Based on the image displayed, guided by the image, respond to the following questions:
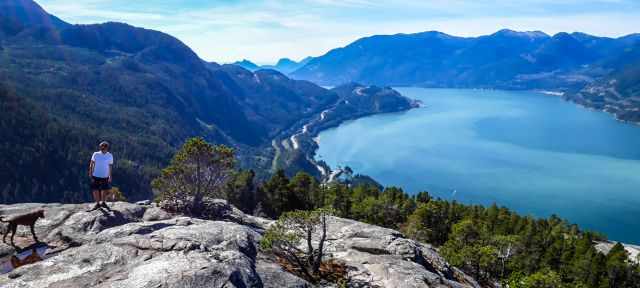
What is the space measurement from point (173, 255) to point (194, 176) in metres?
16.6

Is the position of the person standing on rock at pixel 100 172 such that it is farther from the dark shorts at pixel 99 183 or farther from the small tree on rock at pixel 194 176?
the small tree on rock at pixel 194 176

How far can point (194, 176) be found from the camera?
32625mm

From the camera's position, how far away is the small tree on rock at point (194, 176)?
3094cm

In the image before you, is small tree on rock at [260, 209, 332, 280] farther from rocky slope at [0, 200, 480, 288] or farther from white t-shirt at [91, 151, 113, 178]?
white t-shirt at [91, 151, 113, 178]

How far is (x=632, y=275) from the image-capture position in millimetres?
68938

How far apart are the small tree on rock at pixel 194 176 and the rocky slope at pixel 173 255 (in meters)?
2.80

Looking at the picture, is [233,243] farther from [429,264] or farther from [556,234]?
[556,234]

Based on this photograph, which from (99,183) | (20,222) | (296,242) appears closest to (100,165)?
(99,183)

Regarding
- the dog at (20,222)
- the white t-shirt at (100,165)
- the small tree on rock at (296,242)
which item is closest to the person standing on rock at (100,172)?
the white t-shirt at (100,165)

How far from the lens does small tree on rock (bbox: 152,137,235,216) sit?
30.9 m

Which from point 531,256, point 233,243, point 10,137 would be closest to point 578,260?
point 531,256

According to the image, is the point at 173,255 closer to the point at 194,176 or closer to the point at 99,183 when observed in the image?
the point at 99,183

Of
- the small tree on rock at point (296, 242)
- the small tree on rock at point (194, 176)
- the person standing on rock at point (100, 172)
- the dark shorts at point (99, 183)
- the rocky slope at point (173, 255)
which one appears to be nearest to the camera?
the rocky slope at point (173, 255)

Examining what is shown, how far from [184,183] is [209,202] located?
7.44 ft
